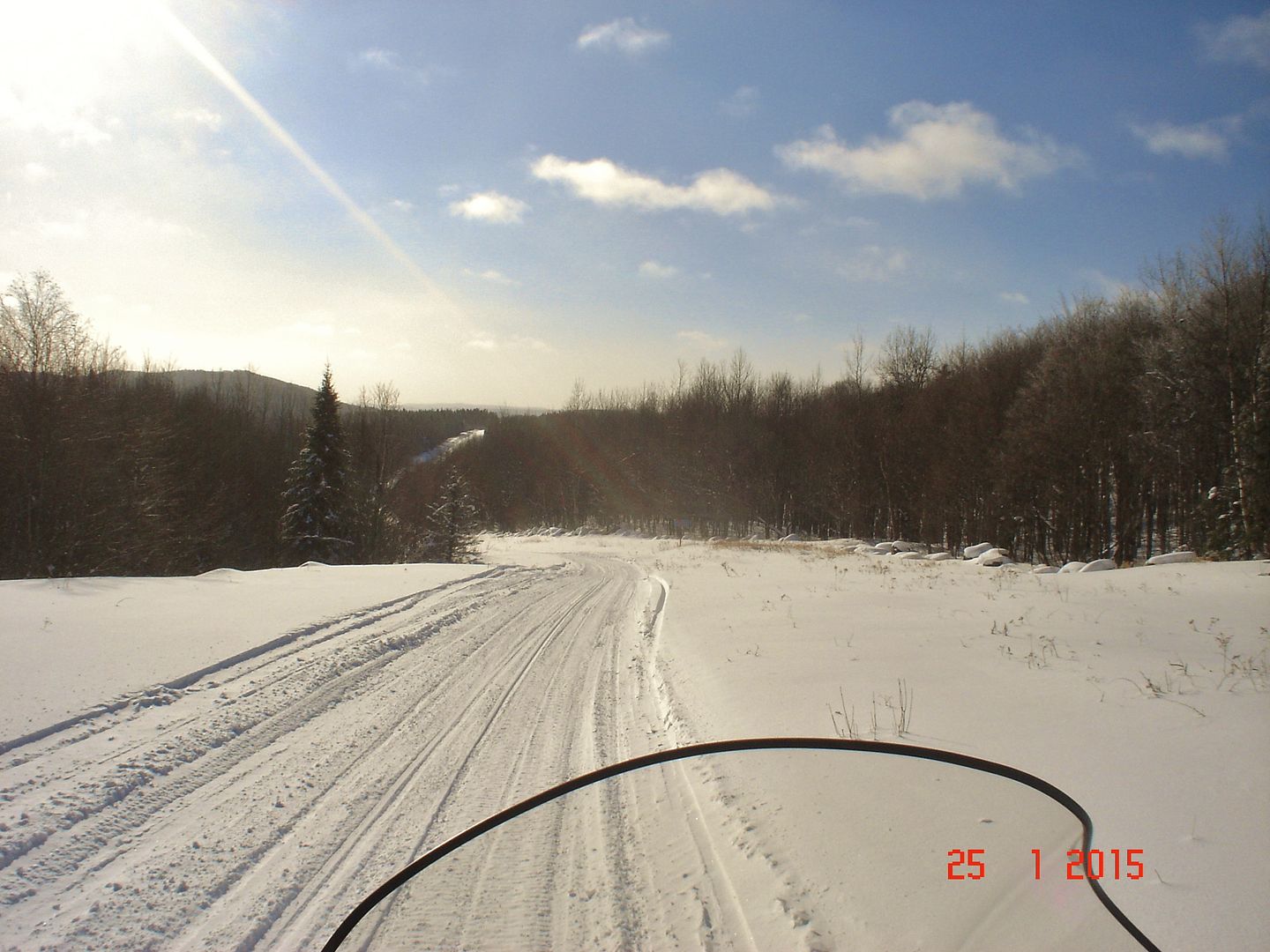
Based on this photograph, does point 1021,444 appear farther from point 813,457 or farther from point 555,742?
point 555,742

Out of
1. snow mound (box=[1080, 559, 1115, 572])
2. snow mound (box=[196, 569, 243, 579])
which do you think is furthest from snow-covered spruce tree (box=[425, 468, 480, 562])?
snow mound (box=[1080, 559, 1115, 572])

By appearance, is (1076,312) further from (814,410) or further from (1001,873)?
(1001,873)

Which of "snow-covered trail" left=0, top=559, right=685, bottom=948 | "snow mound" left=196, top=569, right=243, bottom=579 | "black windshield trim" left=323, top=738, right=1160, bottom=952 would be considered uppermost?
"black windshield trim" left=323, top=738, right=1160, bottom=952

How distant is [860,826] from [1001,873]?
2.69 ft

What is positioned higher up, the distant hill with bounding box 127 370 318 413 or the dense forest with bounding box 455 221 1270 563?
the distant hill with bounding box 127 370 318 413

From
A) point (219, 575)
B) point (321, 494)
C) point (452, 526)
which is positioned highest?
point (321, 494)

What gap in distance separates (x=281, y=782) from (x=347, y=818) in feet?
2.90

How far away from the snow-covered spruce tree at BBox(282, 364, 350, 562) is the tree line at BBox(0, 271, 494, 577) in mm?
395

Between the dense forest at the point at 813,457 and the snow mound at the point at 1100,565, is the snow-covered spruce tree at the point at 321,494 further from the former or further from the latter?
the snow mound at the point at 1100,565

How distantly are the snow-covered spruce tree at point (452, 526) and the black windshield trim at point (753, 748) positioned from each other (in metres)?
32.7
